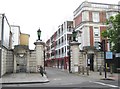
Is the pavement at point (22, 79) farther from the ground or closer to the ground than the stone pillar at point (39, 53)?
closer to the ground

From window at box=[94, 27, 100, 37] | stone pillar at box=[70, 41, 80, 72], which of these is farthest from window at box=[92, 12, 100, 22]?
stone pillar at box=[70, 41, 80, 72]

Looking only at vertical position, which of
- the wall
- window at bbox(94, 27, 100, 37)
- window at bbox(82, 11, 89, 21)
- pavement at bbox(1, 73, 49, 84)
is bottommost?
pavement at bbox(1, 73, 49, 84)

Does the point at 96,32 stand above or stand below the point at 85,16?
below

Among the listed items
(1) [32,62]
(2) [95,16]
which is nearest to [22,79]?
(1) [32,62]

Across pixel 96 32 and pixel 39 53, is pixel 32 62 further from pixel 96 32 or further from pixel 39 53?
pixel 96 32

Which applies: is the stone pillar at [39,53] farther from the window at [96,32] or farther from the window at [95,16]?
the window at [95,16]

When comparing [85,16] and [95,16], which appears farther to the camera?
[95,16]

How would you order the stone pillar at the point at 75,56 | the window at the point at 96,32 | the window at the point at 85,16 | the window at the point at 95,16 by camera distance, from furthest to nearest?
the window at the point at 96,32 → the window at the point at 95,16 → the window at the point at 85,16 → the stone pillar at the point at 75,56

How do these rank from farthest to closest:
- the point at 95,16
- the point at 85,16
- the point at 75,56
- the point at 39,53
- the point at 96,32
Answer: the point at 96,32
the point at 95,16
the point at 85,16
the point at 75,56
the point at 39,53

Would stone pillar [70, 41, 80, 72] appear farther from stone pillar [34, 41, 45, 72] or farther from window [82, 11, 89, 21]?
window [82, 11, 89, 21]

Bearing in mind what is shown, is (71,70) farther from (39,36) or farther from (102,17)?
(102,17)

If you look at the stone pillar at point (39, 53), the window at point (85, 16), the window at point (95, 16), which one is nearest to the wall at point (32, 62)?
the stone pillar at point (39, 53)

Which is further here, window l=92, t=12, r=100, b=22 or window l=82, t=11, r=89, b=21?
window l=92, t=12, r=100, b=22

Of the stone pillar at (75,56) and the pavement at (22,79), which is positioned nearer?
the pavement at (22,79)
